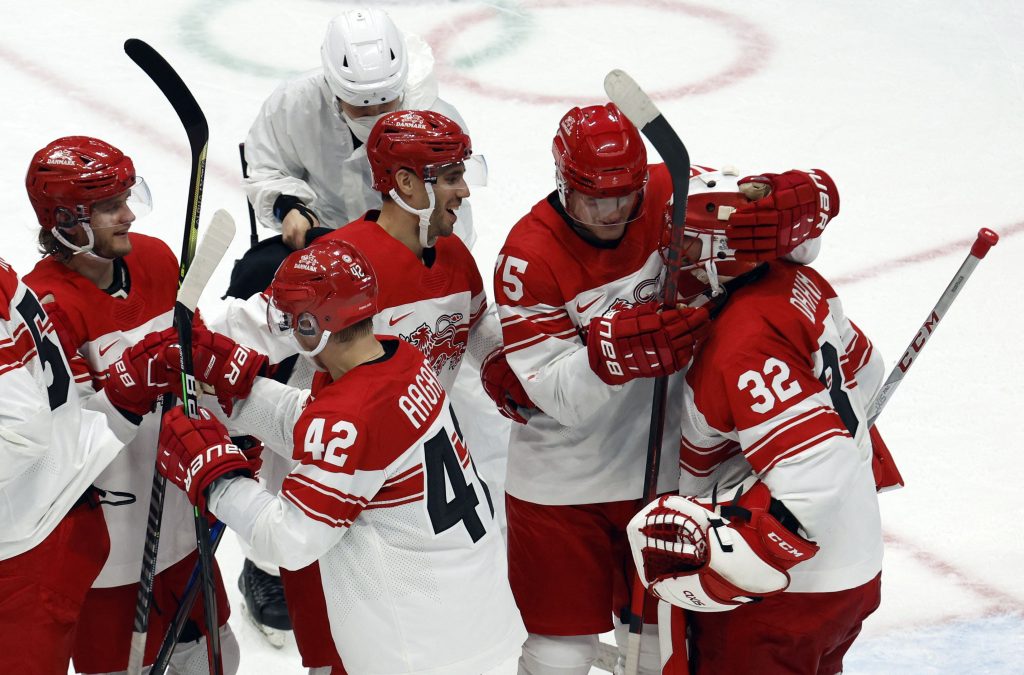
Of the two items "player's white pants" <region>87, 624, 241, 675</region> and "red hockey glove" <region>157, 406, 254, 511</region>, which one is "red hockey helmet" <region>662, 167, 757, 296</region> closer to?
"red hockey glove" <region>157, 406, 254, 511</region>

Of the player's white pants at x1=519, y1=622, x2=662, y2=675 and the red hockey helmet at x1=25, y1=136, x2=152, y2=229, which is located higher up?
the red hockey helmet at x1=25, y1=136, x2=152, y2=229

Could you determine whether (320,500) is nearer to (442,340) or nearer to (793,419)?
(442,340)

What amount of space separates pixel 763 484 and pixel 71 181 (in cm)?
137

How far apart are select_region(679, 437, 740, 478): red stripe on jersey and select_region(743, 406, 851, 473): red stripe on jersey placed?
0.22m

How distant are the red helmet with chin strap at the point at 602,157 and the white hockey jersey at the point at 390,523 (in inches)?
18.0

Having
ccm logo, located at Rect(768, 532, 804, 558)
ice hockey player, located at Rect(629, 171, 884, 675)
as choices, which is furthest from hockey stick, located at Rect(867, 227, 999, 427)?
ccm logo, located at Rect(768, 532, 804, 558)

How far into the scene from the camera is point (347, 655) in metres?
2.37

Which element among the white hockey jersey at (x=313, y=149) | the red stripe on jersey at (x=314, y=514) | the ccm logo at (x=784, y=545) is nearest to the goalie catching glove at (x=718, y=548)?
the ccm logo at (x=784, y=545)

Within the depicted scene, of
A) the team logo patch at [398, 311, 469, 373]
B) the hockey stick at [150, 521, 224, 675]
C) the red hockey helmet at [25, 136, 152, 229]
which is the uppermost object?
the red hockey helmet at [25, 136, 152, 229]

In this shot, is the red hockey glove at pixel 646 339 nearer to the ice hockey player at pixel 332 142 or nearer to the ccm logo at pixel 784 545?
the ccm logo at pixel 784 545

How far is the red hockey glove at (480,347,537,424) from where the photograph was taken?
108 inches

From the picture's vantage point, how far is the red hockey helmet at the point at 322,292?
2188 millimetres

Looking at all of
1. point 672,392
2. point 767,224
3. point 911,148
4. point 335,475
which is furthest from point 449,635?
point 911,148

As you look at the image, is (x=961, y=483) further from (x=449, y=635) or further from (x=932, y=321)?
(x=449, y=635)
